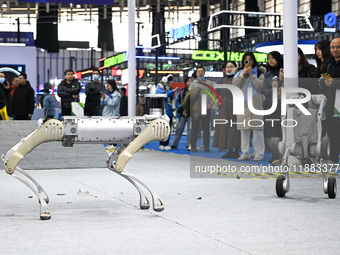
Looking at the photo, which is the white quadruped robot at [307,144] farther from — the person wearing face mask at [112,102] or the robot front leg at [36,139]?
the person wearing face mask at [112,102]

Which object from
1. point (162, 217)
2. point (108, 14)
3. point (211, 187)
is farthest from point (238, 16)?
point (108, 14)

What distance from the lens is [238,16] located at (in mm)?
28562

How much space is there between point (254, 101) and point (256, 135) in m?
3.51

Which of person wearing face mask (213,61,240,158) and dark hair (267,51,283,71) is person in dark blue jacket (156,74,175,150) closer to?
person wearing face mask (213,61,240,158)

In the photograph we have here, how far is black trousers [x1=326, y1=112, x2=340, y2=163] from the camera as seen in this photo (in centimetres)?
639

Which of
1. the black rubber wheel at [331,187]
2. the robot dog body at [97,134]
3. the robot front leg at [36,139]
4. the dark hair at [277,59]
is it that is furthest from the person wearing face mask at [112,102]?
the robot front leg at [36,139]

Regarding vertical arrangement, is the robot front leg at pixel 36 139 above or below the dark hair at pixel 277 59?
below

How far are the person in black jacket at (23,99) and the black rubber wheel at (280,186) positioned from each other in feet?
30.8

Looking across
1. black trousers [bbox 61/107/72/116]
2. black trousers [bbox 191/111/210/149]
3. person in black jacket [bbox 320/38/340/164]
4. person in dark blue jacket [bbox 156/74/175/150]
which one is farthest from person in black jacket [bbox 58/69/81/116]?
person in black jacket [bbox 320/38/340/164]

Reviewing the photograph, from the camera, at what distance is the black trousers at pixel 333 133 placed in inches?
252

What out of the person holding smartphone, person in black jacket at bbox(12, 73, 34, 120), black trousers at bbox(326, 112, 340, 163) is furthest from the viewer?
person in black jacket at bbox(12, 73, 34, 120)

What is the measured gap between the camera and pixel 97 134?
512cm

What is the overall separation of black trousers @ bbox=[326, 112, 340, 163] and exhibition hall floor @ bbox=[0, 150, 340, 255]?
40cm

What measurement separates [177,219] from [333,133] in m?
2.52
